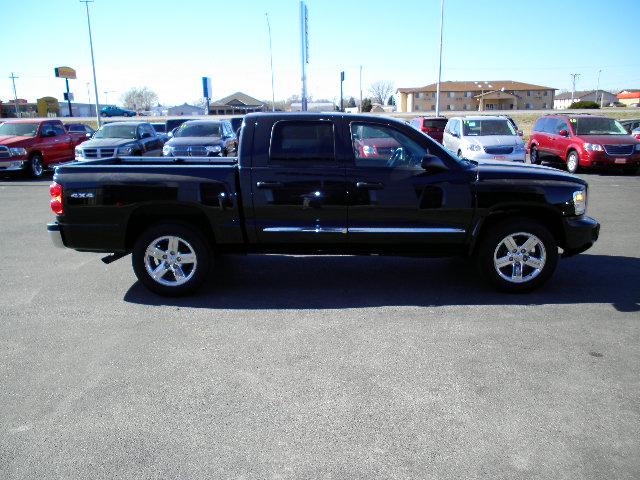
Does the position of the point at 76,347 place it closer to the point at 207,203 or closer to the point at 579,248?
the point at 207,203

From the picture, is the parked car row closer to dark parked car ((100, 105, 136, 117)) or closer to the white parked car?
the white parked car

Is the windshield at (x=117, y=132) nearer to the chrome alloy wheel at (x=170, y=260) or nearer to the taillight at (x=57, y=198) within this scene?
the taillight at (x=57, y=198)

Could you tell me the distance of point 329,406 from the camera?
11.0 feet

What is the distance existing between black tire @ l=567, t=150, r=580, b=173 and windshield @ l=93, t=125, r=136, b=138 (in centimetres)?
1429

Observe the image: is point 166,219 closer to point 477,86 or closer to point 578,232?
point 578,232

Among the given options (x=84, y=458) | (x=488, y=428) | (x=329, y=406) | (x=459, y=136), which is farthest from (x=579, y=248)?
(x=459, y=136)

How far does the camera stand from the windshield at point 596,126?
16.7 metres

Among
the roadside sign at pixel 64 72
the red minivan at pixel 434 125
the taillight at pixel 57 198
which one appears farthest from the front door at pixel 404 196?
the roadside sign at pixel 64 72

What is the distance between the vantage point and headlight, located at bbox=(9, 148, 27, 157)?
1605 centimetres

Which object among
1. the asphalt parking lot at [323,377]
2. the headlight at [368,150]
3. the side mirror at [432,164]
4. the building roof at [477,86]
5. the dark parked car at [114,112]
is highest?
the building roof at [477,86]

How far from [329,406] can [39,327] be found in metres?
2.97

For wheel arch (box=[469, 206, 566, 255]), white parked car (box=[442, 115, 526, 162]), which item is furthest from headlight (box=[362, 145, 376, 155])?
white parked car (box=[442, 115, 526, 162])

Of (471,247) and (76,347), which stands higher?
(471,247)

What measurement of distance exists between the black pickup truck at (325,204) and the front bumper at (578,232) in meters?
0.01
